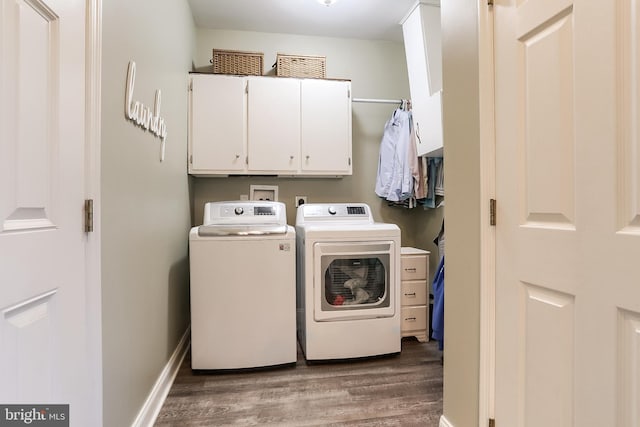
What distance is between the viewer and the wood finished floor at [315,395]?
162 cm

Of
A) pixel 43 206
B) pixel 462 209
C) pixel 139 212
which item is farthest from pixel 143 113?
pixel 462 209

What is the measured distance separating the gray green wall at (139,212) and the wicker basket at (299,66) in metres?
0.81

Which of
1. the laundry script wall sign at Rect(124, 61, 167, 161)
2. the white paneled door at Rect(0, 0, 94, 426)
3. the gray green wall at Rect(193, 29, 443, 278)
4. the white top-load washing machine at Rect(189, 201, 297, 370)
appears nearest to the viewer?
the white paneled door at Rect(0, 0, 94, 426)

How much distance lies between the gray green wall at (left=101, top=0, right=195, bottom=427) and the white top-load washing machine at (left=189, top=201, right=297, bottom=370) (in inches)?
7.3

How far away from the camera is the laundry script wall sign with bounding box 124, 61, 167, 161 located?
129cm

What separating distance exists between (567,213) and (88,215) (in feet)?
4.47

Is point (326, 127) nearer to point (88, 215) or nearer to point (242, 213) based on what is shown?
point (242, 213)

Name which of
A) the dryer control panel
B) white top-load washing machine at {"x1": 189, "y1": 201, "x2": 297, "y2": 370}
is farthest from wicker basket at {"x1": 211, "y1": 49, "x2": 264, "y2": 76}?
white top-load washing machine at {"x1": 189, "y1": 201, "x2": 297, "y2": 370}

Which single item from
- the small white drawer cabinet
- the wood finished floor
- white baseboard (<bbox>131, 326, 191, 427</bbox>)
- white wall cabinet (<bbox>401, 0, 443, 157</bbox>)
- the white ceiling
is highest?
the white ceiling

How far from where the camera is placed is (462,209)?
1318 mm

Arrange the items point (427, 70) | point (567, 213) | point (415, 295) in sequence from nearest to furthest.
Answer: point (567, 213) → point (427, 70) → point (415, 295)

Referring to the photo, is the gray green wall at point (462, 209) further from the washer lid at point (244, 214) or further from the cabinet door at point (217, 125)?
the cabinet door at point (217, 125)

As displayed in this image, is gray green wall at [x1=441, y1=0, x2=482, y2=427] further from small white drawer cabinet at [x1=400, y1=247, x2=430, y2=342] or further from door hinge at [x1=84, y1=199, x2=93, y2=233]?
door hinge at [x1=84, y1=199, x2=93, y2=233]

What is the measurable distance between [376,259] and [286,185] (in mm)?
1183
